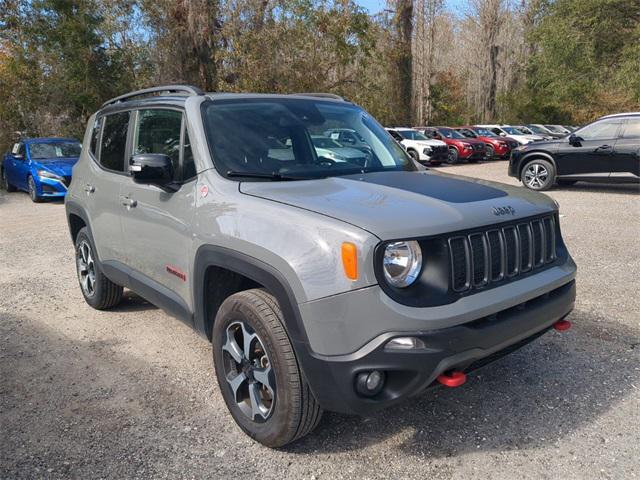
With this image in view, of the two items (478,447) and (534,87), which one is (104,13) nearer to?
(478,447)

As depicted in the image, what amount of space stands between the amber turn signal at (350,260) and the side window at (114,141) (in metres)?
2.60

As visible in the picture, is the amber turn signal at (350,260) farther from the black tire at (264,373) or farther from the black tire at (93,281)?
the black tire at (93,281)

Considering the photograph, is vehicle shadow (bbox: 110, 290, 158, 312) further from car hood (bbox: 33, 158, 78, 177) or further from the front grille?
car hood (bbox: 33, 158, 78, 177)

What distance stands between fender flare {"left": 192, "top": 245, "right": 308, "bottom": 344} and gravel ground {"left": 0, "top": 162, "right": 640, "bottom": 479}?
67 centimetres

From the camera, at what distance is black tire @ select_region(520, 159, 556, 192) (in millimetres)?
12836

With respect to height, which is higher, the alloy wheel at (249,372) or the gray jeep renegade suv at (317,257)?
the gray jeep renegade suv at (317,257)

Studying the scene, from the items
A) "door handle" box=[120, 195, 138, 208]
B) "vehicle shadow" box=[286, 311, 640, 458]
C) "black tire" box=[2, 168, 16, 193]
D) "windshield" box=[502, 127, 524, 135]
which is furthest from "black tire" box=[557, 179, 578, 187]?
"black tire" box=[2, 168, 16, 193]

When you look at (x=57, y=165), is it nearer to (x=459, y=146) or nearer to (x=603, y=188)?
(x=603, y=188)

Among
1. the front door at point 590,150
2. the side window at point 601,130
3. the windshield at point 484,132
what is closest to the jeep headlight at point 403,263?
the front door at point 590,150

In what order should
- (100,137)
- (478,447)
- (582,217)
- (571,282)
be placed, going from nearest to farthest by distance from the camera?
(478,447), (571,282), (100,137), (582,217)

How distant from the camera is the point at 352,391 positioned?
7.93 ft

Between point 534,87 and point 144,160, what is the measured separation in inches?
1569

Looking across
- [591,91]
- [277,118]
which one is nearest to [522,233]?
[277,118]

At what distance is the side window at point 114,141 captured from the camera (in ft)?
14.3
